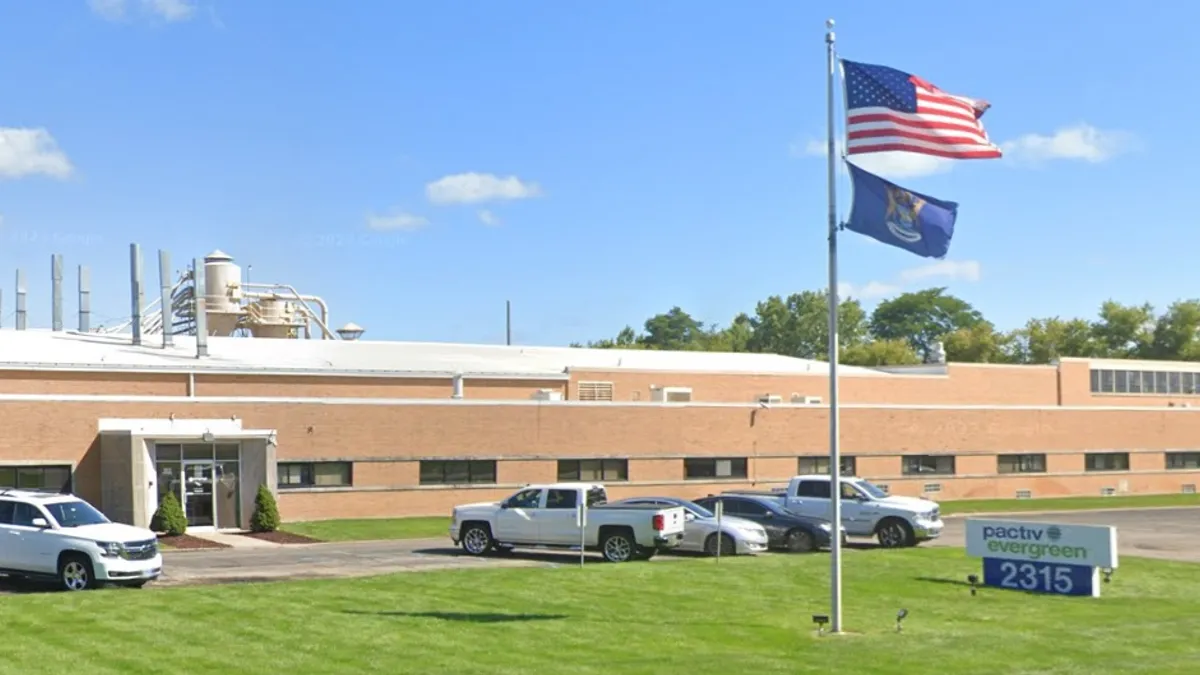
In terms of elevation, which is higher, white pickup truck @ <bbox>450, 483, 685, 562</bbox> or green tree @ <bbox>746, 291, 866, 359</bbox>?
green tree @ <bbox>746, 291, 866, 359</bbox>

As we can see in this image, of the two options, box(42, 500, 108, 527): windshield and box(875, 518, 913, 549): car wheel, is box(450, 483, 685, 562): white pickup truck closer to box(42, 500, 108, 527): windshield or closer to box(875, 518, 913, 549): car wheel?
box(875, 518, 913, 549): car wheel

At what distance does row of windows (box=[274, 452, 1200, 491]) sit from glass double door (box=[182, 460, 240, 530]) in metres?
2.21

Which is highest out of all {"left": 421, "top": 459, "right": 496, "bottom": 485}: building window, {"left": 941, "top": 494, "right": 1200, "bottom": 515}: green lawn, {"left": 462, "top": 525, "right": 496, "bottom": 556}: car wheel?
{"left": 421, "top": 459, "right": 496, "bottom": 485}: building window

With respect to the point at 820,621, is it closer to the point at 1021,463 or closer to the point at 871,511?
the point at 871,511

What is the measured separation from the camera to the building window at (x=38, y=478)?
38906 mm

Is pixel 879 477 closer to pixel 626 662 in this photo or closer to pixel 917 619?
pixel 917 619

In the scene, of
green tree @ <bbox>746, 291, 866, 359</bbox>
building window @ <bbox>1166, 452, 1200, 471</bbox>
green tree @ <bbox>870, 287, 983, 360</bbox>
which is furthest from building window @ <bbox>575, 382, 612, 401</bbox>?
green tree @ <bbox>870, 287, 983, 360</bbox>

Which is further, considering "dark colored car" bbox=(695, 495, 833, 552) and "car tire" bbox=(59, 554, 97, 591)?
"dark colored car" bbox=(695, 495, 833, 552)

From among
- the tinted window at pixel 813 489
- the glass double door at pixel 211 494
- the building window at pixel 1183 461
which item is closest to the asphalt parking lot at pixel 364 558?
the tinted window at pixel 813 489

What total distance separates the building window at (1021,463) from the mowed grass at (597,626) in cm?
3575

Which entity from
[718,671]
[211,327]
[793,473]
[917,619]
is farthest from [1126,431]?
[718,671]

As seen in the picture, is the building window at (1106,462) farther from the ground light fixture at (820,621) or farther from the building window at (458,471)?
the ground light fixture at (820,621)

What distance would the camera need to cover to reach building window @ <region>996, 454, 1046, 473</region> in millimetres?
63375

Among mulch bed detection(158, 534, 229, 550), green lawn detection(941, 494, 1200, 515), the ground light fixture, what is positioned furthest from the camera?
green lawn detection(941, 494, 1200, 515)
